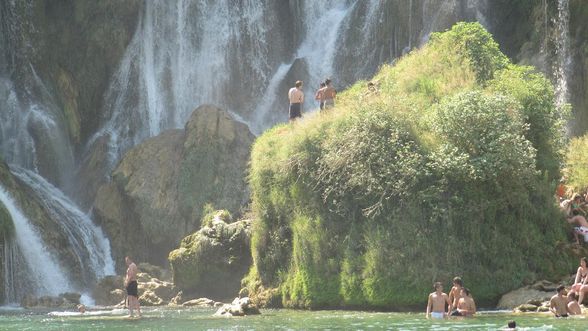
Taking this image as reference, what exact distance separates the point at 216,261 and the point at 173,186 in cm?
923

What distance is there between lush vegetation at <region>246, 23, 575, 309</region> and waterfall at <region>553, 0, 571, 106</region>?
7152 mm

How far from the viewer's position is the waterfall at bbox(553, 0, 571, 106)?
37.1 m

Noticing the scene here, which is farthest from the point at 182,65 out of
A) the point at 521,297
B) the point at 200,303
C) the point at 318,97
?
the point at 521,297

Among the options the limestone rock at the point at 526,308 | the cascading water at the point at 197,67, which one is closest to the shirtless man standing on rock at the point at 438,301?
the limestone rock at the point at 526,308

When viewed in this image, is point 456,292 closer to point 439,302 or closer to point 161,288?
point 439,302

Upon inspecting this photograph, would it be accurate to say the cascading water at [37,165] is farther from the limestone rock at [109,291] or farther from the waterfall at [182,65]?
the waterfall at [182,65]

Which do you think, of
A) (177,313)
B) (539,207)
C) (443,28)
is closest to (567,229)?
(539,207)

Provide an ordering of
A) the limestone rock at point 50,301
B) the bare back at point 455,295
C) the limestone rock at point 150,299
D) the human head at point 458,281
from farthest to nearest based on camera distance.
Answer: the limestone rock at point 50,301, the limestone rock at point 150,299, the bare back at point 455,295, the human head at point 458,281

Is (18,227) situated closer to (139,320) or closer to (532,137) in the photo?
(139,320)

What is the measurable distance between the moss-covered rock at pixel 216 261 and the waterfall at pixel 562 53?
1223 centimetres

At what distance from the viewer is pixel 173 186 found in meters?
42.3

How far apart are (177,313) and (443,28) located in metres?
18.6

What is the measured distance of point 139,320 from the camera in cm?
2633

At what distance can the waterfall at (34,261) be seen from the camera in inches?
1474
